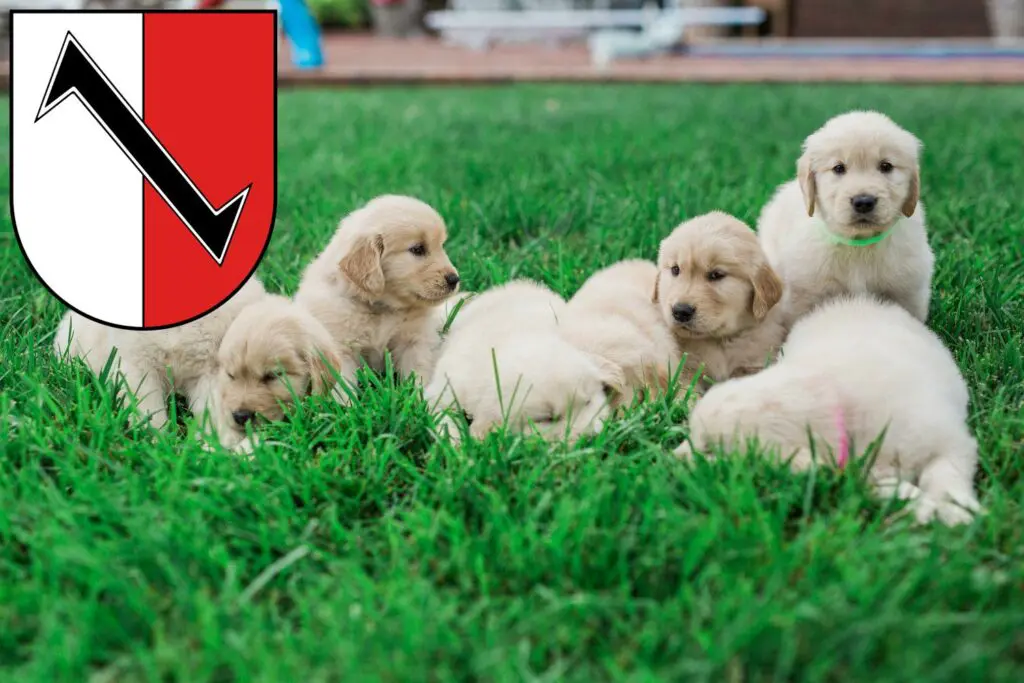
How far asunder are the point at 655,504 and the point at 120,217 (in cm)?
189

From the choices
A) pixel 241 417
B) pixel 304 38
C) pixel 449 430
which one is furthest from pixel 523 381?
pixel 304 38

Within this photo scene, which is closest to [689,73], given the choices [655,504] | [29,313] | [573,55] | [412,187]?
[573,55]

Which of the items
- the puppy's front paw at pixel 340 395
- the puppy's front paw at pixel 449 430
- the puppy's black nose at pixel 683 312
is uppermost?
the puppy's black nose at pixel 683 312

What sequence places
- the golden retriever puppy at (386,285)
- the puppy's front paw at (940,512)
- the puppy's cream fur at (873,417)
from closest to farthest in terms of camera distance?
the puppy's front paw at (940,512), the puppy's cream fur at (873,417), the golden retriever puppy at (386,285)

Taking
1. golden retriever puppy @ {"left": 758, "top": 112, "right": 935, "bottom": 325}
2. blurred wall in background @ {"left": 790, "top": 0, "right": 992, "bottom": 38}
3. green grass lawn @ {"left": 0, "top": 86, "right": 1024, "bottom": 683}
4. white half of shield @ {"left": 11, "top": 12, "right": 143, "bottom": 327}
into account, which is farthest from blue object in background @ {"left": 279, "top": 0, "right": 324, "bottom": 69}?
golden retriever puppy @ {"left": 758, "top": 112, "right": 935, "bottom": 325}

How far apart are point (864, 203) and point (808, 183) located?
21 cm

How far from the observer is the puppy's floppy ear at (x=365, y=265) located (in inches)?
121

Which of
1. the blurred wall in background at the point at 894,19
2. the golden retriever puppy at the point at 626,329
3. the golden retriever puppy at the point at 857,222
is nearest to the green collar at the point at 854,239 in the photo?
the golden retriever puppy at the point at 857,222

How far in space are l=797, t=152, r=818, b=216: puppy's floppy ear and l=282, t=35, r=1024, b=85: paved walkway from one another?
31.5 feet

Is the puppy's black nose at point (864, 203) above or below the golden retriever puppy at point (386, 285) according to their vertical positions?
above

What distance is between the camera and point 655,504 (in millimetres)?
2137

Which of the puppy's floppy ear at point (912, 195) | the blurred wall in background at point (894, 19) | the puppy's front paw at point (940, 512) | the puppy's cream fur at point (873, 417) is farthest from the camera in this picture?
the blurred wall in background at point (894, 19)

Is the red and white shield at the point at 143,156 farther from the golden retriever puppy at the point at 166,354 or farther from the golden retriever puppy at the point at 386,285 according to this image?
the golden retriever puppy at the point at 386,285

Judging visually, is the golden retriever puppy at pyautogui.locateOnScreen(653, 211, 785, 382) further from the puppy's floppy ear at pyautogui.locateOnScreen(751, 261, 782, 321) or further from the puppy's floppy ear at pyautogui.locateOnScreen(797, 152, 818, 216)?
the puppy's floppy ear at pyautogui.locateOnScreen(797, 152, 818, 216)
